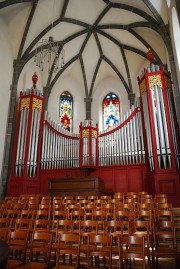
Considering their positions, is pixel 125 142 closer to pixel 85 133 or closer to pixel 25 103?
pixel 85 133

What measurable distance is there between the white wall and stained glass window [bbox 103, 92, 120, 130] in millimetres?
7035

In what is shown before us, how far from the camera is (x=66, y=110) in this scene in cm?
1692

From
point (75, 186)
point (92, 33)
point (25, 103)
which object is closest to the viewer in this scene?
point (75, 186)

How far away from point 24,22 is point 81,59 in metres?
4.84

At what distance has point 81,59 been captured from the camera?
647 inches

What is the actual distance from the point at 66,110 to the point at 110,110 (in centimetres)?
325

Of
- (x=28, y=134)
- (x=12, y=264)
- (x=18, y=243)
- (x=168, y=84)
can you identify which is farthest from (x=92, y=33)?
(x=12, y=264)

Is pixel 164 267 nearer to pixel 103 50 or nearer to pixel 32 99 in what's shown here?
pixel 32 99

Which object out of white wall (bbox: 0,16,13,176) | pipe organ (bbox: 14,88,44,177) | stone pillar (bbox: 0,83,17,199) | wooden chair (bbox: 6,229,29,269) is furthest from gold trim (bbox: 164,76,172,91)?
wooden chair (bbox: 6,229,29,269)

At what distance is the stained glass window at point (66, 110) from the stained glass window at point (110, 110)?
2518 millimetres

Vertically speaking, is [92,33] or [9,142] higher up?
[92,33]

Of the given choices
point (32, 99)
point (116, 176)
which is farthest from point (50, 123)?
point (116, 176)

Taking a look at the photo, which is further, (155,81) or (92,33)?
(92,33)

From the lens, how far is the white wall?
1195 centimetres
